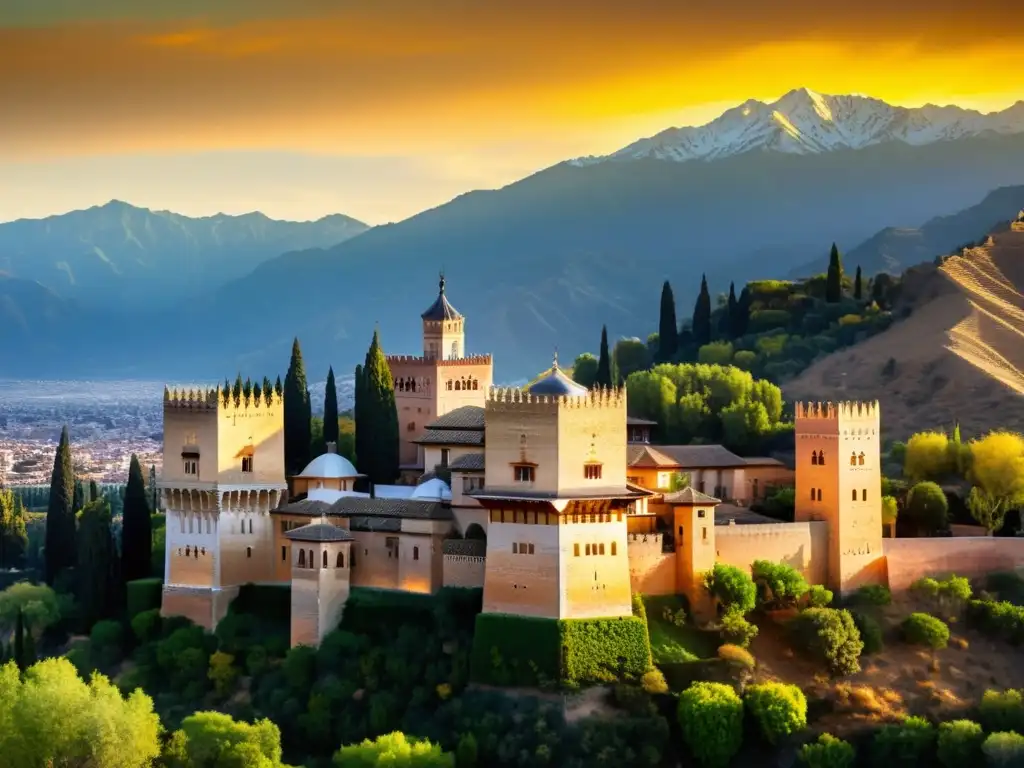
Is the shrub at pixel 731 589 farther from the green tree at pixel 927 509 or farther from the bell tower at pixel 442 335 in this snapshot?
the bell tower at pixel 442 335

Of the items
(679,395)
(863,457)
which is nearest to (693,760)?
(863,457)

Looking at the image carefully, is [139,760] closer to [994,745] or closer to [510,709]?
[510,709]

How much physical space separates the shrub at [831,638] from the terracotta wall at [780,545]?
2.26m

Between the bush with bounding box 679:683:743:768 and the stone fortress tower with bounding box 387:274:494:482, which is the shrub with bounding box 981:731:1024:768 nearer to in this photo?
the bush with bounding box 679:683:743:768

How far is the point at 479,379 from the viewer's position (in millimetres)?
67438

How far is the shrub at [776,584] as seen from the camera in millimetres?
56062

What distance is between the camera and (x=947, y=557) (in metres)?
59.8

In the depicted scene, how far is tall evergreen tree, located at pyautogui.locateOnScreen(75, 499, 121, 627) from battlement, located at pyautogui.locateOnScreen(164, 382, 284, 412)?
530 centimetres

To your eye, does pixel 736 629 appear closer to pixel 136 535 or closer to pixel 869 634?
pixel 869 634

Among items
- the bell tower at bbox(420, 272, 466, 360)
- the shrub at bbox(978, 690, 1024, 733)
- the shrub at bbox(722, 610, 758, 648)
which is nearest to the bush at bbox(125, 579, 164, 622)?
the bell tower at bbox(420, 272, 466, 360)

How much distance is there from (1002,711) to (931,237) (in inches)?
4546

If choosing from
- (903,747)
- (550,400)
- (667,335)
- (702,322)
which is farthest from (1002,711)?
(702,322)

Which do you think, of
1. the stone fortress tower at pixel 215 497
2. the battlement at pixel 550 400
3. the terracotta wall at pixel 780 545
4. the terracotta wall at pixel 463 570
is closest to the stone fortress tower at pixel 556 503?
the battlement at pixel 550 400

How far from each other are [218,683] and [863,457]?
18005mm
